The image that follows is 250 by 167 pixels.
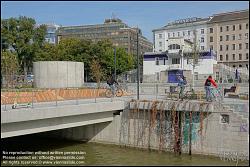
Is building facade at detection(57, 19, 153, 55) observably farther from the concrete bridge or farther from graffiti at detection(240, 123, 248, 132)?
graffiti at detection(240, 123, 248, 132)

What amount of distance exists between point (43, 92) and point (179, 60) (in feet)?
138

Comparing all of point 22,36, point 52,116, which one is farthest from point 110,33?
point 52,116

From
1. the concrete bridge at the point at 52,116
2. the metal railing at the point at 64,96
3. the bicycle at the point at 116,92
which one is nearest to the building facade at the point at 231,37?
the metal railing at the point at 64,96

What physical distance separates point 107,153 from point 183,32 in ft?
258

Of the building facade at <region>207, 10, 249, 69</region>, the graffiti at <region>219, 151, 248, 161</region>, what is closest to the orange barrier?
the graffiti at <region>219, 151, 248, 161</region>

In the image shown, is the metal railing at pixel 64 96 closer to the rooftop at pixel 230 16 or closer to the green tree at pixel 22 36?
the green tree at pixel 22 36

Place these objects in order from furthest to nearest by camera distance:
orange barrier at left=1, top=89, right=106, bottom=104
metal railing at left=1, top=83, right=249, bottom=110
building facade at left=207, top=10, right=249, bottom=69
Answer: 1. building facade at left=207, top=10, right=249, bottom=69
2. orange barrier at left=1, top=89, right=106, bottom=104
3. metal railing at left=1, top=83, right=249, bottom=110

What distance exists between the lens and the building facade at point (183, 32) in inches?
3556

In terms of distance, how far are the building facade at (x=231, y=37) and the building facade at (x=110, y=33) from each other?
3261cm

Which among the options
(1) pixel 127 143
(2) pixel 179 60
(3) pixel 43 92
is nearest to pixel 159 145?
(1) pixel 127 143

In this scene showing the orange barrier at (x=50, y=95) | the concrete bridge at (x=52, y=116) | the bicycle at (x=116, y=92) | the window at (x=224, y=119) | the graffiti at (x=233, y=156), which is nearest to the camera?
the concrete bridge at (x=52, y=116)

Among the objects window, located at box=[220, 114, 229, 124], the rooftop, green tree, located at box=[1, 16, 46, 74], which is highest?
the rooftop

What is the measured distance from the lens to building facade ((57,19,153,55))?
120875 mm

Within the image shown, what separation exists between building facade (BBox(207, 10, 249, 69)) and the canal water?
67830 millimetres
